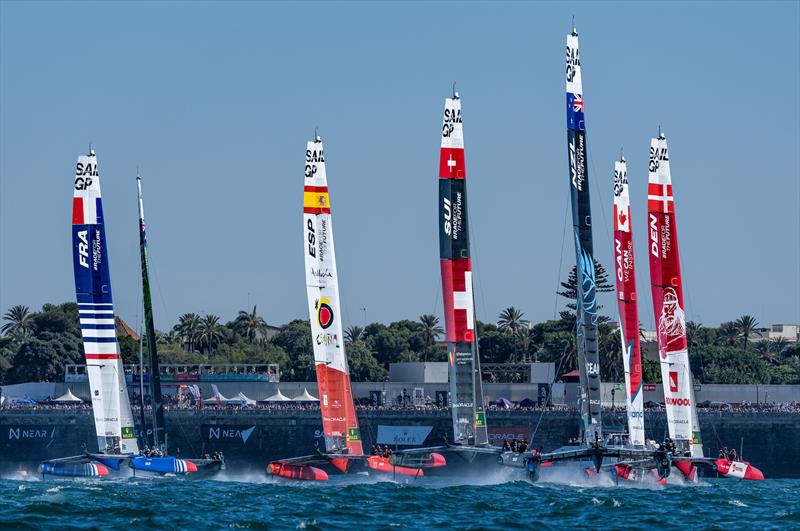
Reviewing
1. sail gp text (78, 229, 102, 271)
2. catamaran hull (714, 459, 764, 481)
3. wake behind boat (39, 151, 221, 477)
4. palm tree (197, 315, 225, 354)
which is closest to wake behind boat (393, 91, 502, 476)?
catamaran hull (714, 459, 764, 481)

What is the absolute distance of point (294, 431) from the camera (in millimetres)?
94125

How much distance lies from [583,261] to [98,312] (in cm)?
2293

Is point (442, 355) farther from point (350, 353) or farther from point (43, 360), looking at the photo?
point (43, 360)

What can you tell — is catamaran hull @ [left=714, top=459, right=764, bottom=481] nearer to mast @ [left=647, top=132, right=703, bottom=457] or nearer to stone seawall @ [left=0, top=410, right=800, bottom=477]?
mast @ [left=647, top=132, right=703, bottom=457]

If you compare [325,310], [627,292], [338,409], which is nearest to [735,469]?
[627,292]

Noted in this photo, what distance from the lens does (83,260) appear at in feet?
213

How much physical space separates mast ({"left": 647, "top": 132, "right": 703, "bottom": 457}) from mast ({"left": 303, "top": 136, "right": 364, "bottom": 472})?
13251 millimetres

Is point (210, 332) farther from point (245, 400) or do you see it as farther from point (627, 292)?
point (627, 292)

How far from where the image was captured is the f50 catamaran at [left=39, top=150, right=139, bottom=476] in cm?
6494

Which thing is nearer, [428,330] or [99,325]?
[99,325]

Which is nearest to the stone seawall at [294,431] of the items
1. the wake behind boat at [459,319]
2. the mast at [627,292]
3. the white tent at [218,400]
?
the white tent at [218,400]

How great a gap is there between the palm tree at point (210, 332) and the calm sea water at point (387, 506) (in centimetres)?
9139

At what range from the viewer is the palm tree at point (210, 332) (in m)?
152

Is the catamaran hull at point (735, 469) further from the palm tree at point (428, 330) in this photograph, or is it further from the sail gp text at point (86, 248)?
the palm tree at point (428, 330)
